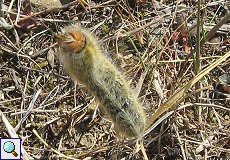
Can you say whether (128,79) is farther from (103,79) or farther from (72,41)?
(72,41)

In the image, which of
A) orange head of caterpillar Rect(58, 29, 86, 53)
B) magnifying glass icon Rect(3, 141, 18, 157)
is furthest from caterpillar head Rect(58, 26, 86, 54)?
magnifying glass icon Rect(3, 141, 18, 157)

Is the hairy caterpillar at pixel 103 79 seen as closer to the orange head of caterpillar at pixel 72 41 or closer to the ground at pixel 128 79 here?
the orange head of caterpillar at pixel 72 41

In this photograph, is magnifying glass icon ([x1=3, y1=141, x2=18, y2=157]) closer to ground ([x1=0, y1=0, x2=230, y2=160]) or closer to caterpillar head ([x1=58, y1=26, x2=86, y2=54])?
ground ([x1=0, y1=0, x2=230, y2=160])

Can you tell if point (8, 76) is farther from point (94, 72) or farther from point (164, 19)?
point (164, 19)

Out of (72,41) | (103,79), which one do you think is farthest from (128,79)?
(72,41)

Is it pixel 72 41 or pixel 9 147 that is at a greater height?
pixel 72 41

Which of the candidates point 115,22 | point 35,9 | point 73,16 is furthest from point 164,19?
point 35,9
